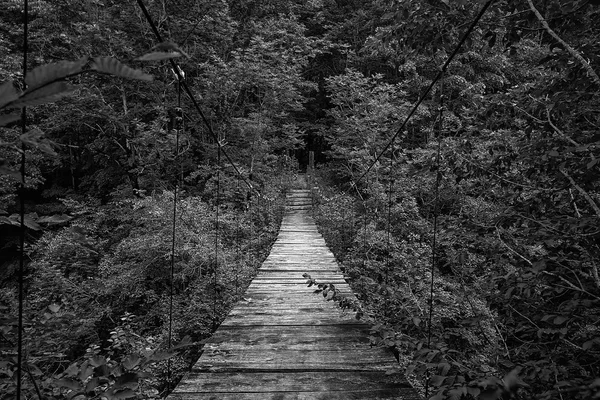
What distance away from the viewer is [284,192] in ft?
37.4

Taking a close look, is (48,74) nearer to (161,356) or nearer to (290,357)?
(161,356)

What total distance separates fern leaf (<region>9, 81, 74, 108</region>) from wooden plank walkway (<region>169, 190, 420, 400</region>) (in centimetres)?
66


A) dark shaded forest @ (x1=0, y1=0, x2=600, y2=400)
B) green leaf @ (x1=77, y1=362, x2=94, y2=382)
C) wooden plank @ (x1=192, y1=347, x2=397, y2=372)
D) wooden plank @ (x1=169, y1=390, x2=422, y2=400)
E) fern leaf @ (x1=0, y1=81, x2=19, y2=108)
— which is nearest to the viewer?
fern leaf @ (x1=0, y1=81, x2=19, y2=108)

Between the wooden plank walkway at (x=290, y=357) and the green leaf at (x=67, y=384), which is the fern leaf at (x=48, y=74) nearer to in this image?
the green leaf at (x=67, y=384)

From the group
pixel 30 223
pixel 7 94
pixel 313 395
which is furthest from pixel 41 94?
pixel 313 395

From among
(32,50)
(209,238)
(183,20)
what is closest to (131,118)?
(32,50)

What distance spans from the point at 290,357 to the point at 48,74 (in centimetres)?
169

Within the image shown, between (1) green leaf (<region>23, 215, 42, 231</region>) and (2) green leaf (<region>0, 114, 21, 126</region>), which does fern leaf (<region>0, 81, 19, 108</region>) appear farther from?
(1) green leaf (<region>23, 215, 42, 231</region>)

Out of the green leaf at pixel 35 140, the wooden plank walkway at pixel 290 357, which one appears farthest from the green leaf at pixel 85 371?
the green leaf at pixel 35 140

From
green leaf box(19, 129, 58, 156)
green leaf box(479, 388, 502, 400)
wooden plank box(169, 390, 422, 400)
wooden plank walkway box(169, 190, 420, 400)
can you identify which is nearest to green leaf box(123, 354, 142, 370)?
wooden plank walkway box(169, 190, 420, 400)

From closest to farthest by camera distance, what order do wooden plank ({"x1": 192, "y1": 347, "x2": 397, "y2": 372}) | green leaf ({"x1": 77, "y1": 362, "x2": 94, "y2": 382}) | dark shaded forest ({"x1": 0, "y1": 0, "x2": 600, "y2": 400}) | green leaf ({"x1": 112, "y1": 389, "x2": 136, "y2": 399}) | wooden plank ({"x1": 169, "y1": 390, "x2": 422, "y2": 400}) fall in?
green leaf ({"x1": 112, "y1": 389, "x2": 136, "y2": 399}), green leaf ({"x1": 77, "y1": 362, "x2": 94, "y2": 382}), dark shaded forest ({"x1": 0, "y1": 0, "x2": 600, "y2": 400}), wooden plank ({"x1": 169, "y1": 390, "x2": 422, "y2": 400}), wooden plank ({"x1": 192, "y1": 347, "x2": 397, "y2": 372})

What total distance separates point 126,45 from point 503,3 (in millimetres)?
6644

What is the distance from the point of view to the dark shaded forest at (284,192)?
94 centimetres

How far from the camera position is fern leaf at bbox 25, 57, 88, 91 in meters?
0.31
